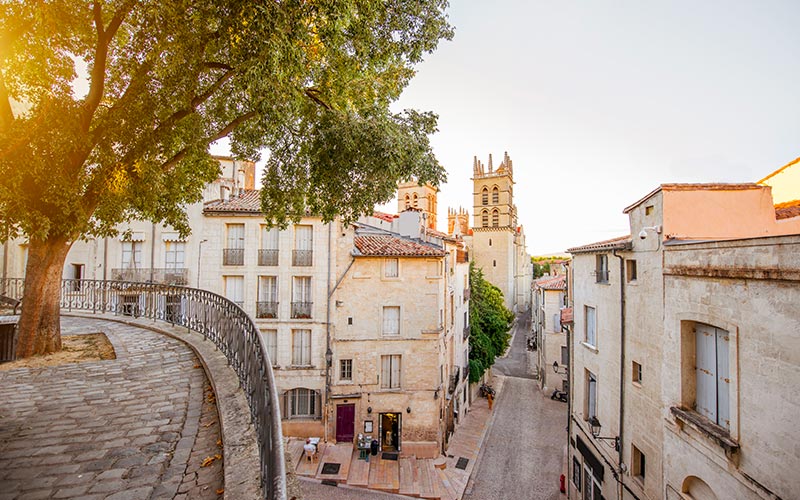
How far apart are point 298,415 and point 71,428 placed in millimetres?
16831

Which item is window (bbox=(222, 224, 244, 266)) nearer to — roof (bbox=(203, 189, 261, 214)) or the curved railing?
roof (bbox=(203, 189, 261, 214))

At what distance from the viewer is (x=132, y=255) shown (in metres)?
21.5

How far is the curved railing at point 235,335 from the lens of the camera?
2.58 metres

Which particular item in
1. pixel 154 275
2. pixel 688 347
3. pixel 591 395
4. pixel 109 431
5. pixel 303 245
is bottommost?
pixel 591 395

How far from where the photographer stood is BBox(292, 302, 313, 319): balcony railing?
66.8 ft

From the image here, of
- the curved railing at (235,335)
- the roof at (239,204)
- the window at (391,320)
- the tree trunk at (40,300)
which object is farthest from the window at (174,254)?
the tree trunk at (40,300)

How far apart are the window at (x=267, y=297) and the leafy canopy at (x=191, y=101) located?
36.0ft

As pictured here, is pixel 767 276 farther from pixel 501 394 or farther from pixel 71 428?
pixel 501 394

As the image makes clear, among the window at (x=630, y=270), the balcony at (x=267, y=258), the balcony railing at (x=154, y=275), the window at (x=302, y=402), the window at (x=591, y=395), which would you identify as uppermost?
the balcony at (x=267, y=258)

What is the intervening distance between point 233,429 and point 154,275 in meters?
20.7

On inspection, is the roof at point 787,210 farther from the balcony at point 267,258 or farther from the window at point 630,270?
the balcony at point 267,258

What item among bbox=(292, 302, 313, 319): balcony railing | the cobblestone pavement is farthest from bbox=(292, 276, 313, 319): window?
the cobblestone pavement

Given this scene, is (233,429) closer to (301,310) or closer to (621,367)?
(621,367)

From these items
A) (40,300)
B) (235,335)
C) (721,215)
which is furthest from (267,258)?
(721,215)
